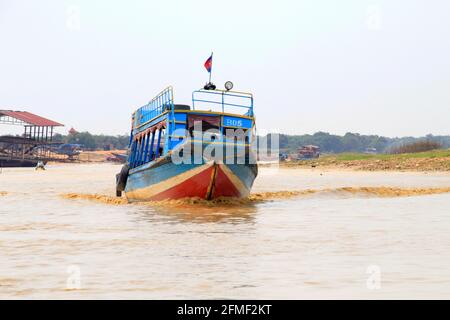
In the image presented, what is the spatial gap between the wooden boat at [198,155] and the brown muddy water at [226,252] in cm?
72

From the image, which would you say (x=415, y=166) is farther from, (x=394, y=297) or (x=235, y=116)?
(x=394, y=297)

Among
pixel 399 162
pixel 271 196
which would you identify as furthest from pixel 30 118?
pixel 271 196

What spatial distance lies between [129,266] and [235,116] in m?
10.8

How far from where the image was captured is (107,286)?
22.3 feet

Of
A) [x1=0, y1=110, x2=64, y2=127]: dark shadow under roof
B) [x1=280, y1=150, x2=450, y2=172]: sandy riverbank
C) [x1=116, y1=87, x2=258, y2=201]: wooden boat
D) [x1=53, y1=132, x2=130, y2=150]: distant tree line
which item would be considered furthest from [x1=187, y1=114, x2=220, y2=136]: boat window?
[x1=53, y1=132, x2=130, y2=150]: distant tree line

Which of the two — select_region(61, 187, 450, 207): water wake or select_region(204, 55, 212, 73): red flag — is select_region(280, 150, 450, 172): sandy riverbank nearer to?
select_region(61, 187, 450, 207): water wake

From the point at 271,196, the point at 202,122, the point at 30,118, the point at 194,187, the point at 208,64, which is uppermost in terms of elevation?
the point at 30,118

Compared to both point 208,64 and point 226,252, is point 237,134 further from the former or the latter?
point 226,252

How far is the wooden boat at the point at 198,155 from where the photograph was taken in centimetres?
1662

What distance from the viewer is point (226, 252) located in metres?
9.12

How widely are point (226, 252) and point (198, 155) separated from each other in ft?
24.9

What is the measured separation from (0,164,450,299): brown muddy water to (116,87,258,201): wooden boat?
0.72 m

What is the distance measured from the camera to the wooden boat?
1662 cm
